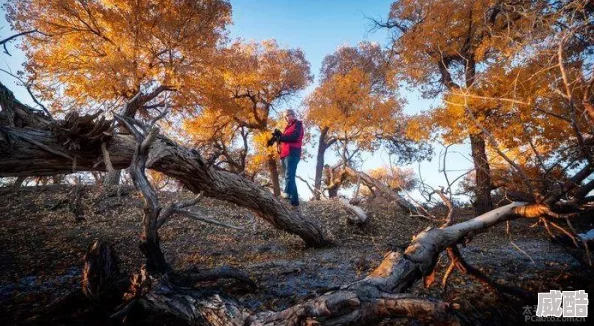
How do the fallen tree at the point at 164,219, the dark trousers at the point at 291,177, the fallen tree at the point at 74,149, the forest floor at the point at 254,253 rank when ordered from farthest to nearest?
the dark trousers at the point at 291,177
the fallen tree at the point at 74,149
the forest floor at the point at 254,253
the fallen tree at the point at 164,219

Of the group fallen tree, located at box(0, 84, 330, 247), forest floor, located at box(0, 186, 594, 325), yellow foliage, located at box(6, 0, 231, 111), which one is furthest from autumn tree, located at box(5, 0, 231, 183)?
fallen tree, located at box(0, 84, 330, 247)

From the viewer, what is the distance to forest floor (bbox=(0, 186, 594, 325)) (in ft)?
8.61

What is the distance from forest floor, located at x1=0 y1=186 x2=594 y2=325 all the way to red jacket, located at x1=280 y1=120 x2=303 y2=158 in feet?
5.16

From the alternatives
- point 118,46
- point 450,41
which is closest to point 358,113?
point 450,41

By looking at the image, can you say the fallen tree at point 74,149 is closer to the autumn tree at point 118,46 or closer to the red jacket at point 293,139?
the red jacket at point 293,139

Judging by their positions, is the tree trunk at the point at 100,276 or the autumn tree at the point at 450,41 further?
the autumn tree at the point at 450,41

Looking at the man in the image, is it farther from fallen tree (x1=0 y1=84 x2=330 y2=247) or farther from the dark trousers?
fallen tree (x1=0 y1=84 x2=330 y2=247)

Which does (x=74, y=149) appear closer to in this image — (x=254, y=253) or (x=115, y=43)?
(x=254, y=253)

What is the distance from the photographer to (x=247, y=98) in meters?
12.9

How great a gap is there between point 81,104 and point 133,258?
302 inches

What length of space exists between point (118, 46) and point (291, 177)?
7.52 metres

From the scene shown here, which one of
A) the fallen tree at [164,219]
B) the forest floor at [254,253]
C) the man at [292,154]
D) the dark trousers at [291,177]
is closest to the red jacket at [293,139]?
the man at [292,154]

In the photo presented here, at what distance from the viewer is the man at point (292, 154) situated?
265 inches

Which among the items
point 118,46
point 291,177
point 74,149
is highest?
point 118,46
